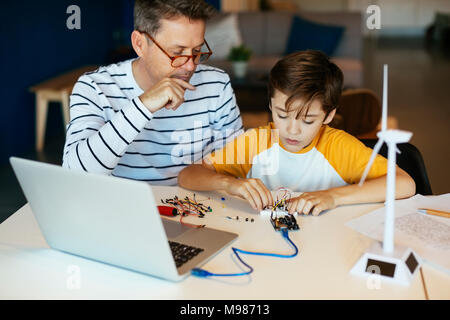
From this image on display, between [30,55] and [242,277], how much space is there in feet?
11.9

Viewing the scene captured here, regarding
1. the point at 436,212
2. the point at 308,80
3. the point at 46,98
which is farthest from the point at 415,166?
the point at 46,98

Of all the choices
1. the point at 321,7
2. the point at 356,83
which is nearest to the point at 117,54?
the point at 356,83

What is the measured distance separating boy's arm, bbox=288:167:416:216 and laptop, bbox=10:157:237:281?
25 centimetres

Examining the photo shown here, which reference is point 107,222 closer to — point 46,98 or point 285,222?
point 285,222

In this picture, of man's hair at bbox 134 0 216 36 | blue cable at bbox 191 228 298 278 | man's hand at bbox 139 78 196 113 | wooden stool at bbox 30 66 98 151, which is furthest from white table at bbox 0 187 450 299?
wooden stool at bbox 30 66 98 151

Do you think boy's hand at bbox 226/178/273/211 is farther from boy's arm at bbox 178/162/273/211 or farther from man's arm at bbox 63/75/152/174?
man's arm at bbox 63/75/152/174

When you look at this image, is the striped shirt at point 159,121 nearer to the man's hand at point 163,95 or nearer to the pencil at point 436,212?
the man's hand at point 163,95

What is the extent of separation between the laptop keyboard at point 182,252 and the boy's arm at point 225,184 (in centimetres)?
26

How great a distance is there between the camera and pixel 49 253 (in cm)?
114

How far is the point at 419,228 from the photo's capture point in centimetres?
121

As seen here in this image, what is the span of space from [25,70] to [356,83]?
9.21 ft

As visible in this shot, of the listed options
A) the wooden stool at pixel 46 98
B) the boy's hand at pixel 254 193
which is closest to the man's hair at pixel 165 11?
the boy's hand at pixel 254 193

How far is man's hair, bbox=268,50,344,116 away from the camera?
147 cm

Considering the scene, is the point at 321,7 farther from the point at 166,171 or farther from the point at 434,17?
the point at 166,171
